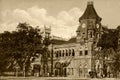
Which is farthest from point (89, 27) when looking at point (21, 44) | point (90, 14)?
point (21, 44)

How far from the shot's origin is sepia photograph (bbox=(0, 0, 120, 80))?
105 ft

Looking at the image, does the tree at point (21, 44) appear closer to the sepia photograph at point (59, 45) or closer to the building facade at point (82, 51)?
the sepia photograph at point (59, 45)

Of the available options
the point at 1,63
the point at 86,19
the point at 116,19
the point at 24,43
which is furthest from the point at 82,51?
the point at 116,19

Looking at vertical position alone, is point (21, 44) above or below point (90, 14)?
below

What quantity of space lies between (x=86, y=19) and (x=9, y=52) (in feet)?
75.7

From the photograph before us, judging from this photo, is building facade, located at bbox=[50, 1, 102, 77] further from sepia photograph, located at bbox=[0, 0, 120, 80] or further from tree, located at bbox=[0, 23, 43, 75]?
tree, located at bbox=[0, 23, 43, 75]

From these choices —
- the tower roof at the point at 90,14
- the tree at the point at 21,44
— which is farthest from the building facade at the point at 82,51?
the tree at the point at 21,44

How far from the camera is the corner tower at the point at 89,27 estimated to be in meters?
66.5

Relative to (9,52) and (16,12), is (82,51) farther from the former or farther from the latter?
(16,12)

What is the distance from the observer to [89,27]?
220 feet

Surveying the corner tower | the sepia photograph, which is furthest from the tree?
the corner tower

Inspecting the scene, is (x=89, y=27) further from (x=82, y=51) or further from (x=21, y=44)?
(x=21, y=44)

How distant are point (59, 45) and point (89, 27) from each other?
7930 millimetres

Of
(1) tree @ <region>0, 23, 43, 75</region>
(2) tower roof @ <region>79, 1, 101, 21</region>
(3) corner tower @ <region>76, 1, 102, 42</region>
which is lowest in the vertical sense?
(1) tree @ <region>0, 23, 43, 75</region>
